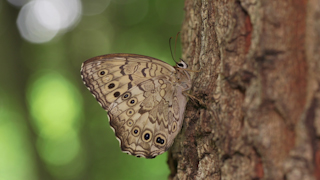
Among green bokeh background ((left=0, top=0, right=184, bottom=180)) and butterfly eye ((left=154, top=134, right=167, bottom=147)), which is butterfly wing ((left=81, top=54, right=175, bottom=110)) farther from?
green bokeh background ((left=0, top=0, right=184, bottom=180))

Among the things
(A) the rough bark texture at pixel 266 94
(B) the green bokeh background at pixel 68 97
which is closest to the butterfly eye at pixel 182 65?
(A) the rough bark texture at pixel 266 94

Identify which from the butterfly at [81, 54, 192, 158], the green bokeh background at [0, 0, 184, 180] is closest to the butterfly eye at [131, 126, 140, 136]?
the butterfly at [81, 54, 192, 158]

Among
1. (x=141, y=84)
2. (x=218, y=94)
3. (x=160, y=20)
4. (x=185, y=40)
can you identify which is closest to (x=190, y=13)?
(x=185, y=40)

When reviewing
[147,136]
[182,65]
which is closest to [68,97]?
[147,136]

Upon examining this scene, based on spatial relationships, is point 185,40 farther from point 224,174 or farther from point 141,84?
point 224,174

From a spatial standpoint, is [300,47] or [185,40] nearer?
[300,47]

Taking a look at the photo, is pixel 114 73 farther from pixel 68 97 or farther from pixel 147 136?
pixel 68 97

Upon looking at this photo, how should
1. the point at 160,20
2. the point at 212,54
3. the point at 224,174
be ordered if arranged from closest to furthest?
the point at 224,174 < the point at 212,54 < the point at 160,20
